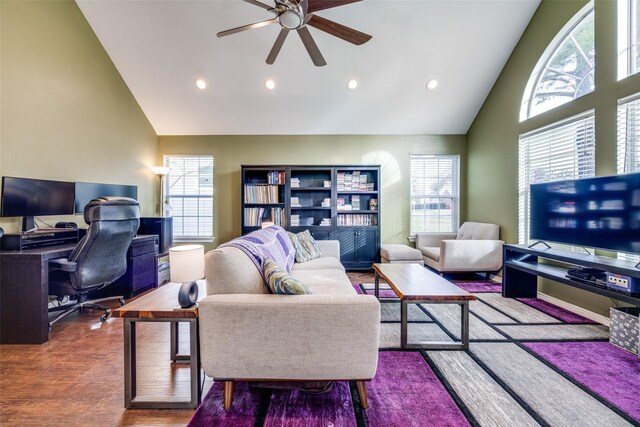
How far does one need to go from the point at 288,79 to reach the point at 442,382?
403cm

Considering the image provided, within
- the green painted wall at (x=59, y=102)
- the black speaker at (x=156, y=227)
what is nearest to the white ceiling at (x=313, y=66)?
the green painted wall at (x=59, y=102)

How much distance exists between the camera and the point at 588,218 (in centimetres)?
243

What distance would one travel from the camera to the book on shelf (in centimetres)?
454

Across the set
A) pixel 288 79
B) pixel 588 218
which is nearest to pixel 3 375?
pixel 288 79

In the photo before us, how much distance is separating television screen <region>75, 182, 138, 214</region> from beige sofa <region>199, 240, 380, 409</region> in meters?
2.96

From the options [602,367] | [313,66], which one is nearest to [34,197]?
[313,66]

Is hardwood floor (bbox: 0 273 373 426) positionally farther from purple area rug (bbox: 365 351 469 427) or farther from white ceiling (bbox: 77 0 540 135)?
white ceiling (bbox: 77 0 540 135)

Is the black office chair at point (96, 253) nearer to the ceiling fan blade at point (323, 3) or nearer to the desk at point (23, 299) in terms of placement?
the desk at point (23, 299)

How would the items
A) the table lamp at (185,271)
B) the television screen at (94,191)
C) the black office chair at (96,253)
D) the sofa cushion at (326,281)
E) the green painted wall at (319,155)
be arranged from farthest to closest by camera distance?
1. the green painted wall at (319,155)
2. the television screen at (94,191)
3. the black office chair at (96,253)
4. the sofa cushion at (326,281)
5. the table lamp at (185,271)

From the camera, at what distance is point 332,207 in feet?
14.9

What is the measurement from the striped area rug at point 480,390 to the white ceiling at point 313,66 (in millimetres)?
3445

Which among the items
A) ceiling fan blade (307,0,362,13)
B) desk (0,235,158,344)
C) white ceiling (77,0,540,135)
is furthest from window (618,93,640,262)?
desk (0,235,158,344)

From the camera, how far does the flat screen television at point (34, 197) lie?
2.43 meters

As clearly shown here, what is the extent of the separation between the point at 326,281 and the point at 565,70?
11.9 ft
